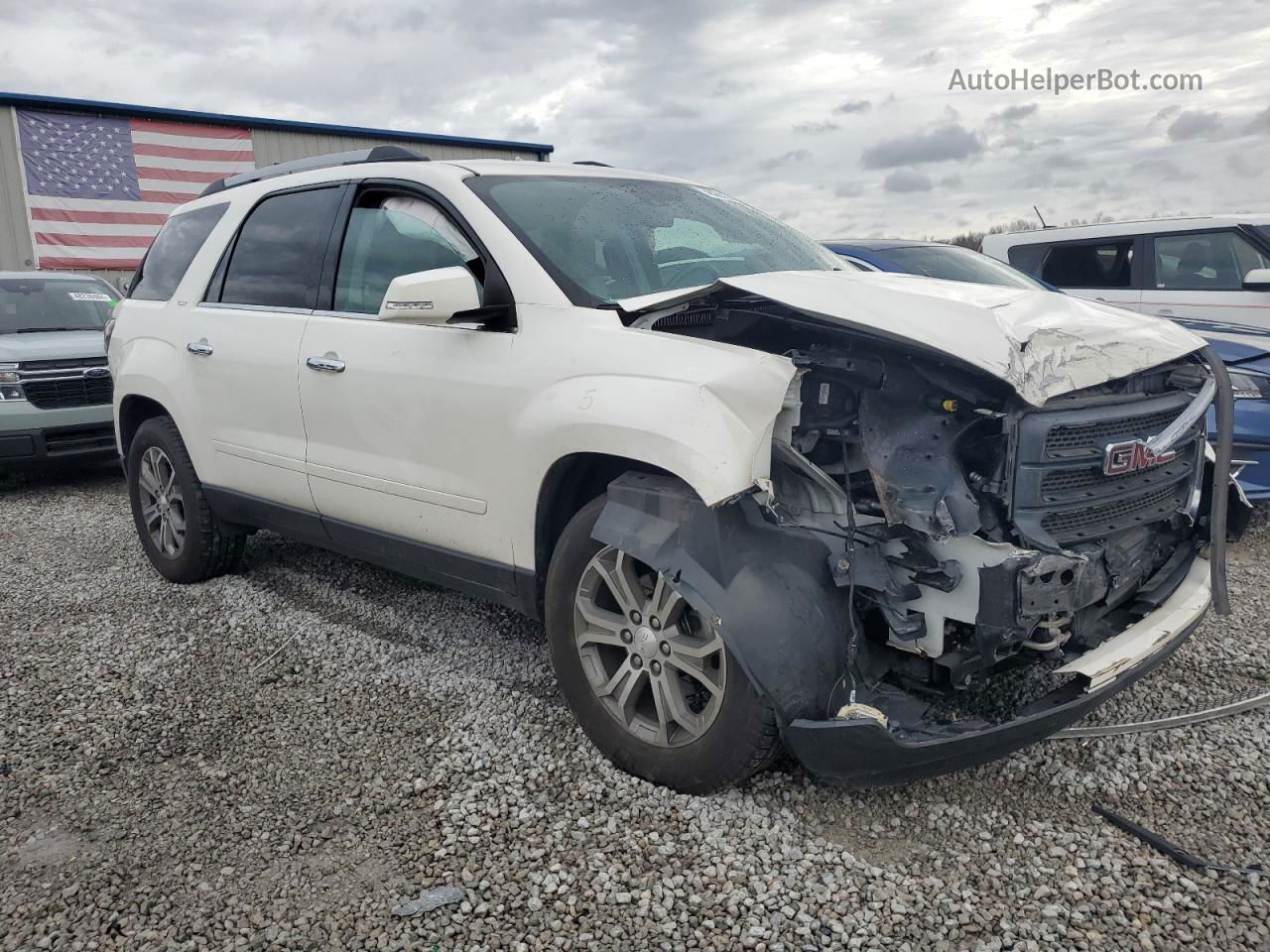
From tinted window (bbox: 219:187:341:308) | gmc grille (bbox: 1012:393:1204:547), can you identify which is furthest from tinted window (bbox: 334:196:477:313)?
gmc grille (bbox: 1012:393:1204:547)

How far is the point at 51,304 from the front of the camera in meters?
8.27

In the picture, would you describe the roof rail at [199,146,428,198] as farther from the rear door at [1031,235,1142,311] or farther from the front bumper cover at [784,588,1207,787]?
the rear door at [1031,235,1142,311]

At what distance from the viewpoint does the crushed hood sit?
89.7 inches

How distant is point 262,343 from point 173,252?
4.22 ft

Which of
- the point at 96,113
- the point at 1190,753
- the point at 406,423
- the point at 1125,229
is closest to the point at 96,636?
the point at 406,423

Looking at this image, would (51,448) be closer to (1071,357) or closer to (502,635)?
(502,635)

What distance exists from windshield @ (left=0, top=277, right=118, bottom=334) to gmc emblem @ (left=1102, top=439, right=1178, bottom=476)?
8.29 meters

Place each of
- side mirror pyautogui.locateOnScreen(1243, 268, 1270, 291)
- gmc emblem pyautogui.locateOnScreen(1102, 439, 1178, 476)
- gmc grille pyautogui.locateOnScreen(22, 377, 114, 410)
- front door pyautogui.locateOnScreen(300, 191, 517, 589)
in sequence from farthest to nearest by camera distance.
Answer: gmc grille pyautogui.locateOnScreen(22, 377, 114, 410)
side mirror pyautogui.locateOnScreen(1243, 268, 1270, 291)
front door pyautogui.locateOnScreen(300, 191, 517, 589)
gmc emblem pyautogui.locateOnScreen(1102, 439, 1178, 476)

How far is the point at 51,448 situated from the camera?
23.9 feet

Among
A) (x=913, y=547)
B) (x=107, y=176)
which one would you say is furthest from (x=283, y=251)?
(x=107, y=176)

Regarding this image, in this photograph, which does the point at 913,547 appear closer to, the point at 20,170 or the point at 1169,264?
the point at 1169,264

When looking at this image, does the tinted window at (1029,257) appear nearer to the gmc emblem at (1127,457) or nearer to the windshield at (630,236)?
the windshield at (630,236)

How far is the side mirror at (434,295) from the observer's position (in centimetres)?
283

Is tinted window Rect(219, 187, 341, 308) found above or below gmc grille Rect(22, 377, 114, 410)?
above
